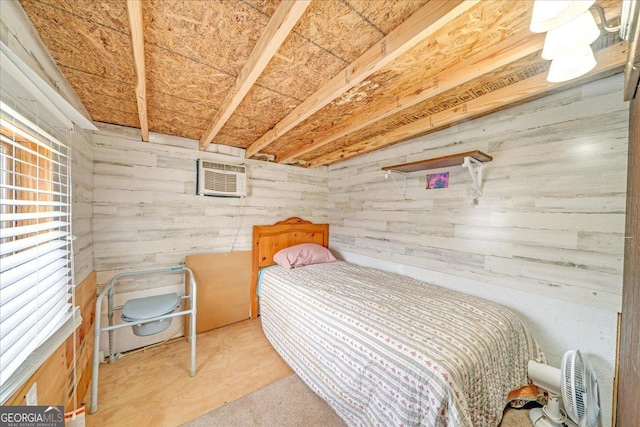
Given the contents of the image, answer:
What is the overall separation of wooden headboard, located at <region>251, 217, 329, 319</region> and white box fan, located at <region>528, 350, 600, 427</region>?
8.47 feet

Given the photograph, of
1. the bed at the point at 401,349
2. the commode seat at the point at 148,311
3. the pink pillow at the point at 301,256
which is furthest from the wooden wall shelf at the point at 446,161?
the commode seat at the point at 148,311

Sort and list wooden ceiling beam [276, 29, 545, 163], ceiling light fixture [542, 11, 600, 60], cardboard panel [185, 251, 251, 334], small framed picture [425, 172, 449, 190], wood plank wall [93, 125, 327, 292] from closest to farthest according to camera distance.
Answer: ceiling light fixture [542, 11, 600, 60], wooden ceiling beam [276, 29, 545, 163], wood plank wall [93, 125, 327, 292], small framed picture [425, 172, 449, 190], cardboard panel [185, 251, 251, 334]

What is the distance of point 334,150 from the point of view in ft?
9.35

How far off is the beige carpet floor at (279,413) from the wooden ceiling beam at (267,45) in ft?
6.84

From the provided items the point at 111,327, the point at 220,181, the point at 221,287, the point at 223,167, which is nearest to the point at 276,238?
the point at 221,287

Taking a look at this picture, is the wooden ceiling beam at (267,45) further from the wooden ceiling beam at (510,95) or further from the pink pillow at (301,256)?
the pink pillow at (301,256)

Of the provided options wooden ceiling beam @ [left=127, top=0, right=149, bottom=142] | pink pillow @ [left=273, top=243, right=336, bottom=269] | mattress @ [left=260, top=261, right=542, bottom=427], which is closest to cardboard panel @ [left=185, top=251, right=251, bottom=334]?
pink pillow @ [left=273, top=243, right=336, bottom=269]

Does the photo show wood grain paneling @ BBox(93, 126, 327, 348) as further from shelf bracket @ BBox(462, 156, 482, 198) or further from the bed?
shelf bracket @ BBox(462, 156, 482, 198)

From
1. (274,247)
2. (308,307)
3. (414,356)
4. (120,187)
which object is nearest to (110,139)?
(120,187)

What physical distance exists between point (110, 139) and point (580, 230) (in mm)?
3805

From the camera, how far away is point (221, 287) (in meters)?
2.54

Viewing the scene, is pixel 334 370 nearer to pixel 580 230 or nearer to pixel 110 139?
pixel 580 230

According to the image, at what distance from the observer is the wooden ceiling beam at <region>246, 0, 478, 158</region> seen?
86 centimetres

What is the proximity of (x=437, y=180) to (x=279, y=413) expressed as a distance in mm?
2344
